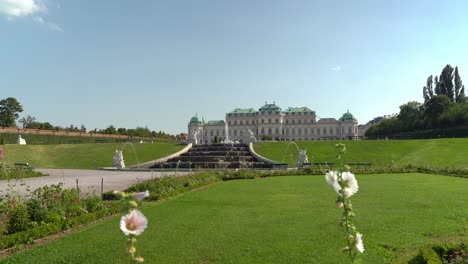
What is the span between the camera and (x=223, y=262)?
616 cm

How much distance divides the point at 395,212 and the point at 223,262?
5675 mm

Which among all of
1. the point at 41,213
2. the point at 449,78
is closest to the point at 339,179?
the point at 41,213

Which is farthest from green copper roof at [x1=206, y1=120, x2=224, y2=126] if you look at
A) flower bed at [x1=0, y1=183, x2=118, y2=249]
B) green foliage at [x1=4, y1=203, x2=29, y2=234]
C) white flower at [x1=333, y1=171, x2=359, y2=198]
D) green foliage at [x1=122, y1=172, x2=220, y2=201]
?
white flower at [x1=333, y1=171, x2=359, y2=198]

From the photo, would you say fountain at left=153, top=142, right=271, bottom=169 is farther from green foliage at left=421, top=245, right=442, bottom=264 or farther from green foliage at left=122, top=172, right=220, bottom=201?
green foliage at left=421, top=245, right=442, bottom=264

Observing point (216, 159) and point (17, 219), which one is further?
point (216, 159)

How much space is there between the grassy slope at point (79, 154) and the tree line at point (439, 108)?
45.0 meters

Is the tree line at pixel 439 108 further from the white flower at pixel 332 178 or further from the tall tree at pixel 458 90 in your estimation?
the white flower at pixel 332 178

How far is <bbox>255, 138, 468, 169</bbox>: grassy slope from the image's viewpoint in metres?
30.8

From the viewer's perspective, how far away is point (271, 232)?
7859mm

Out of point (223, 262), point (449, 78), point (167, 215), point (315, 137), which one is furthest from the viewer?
point (315, 137)

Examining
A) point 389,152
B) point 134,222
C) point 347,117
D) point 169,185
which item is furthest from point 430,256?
point 347,117

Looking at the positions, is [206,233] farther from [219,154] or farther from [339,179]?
[219,154]

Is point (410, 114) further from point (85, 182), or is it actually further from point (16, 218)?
point (16, 218)

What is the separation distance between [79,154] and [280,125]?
283 feet
